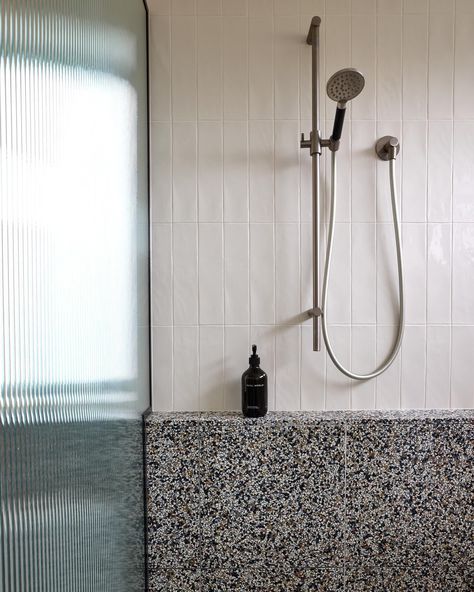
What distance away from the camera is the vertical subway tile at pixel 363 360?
57.0 inches

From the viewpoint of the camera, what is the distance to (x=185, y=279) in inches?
56.9

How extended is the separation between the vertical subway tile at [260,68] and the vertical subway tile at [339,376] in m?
0.70

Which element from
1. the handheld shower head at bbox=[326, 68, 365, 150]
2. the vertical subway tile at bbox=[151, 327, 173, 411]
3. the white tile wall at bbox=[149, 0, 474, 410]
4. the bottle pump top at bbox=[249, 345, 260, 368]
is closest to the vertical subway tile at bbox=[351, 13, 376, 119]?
the white tile wall at bbox=[149, 0, 474, 410]

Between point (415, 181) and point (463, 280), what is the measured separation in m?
0.34

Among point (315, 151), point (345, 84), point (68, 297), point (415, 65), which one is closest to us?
point (68, 297)

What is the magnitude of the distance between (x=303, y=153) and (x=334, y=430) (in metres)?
0.83

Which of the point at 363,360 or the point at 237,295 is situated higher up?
the point at 237,295

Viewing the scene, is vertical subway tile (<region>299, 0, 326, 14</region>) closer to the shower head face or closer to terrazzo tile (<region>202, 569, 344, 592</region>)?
the shower head face

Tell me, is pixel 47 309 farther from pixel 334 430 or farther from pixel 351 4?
pixel 351 4

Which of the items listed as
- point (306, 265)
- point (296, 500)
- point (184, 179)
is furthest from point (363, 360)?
point (184, 179)

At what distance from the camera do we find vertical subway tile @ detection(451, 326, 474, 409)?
1454 millimetres

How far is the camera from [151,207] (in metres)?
1.44

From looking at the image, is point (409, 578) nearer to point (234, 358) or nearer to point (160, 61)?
point (234, 358)

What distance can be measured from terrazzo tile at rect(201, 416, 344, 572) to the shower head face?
0.89 m
